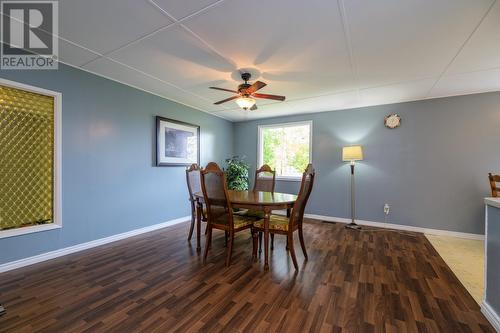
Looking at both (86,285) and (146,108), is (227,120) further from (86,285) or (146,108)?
(86,285)

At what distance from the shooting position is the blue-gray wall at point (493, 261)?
152 cm

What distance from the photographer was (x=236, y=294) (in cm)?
188

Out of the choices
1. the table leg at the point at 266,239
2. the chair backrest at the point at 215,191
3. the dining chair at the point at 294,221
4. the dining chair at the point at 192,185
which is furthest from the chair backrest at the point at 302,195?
the dining chair at the point at 192,185

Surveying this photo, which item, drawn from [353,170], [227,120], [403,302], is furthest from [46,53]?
Result: [353,170]

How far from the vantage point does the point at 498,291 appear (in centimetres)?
149

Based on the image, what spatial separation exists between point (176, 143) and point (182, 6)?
8.92 ft

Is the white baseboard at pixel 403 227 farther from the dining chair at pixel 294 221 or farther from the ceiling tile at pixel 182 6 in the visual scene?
the ceiling tile at pixel 182 6

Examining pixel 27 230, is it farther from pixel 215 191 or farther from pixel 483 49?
pixel 483 49

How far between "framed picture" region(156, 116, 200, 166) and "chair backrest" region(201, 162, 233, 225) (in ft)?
5.76

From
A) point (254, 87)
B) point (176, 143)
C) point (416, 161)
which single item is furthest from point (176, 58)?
point (416, 161)

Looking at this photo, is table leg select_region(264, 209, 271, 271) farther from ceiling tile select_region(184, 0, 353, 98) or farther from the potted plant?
the potted plant

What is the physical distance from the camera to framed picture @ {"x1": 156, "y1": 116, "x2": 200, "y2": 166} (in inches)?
150

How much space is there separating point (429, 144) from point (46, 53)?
5802 millimetres

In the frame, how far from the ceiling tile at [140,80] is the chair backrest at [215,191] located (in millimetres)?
1790
